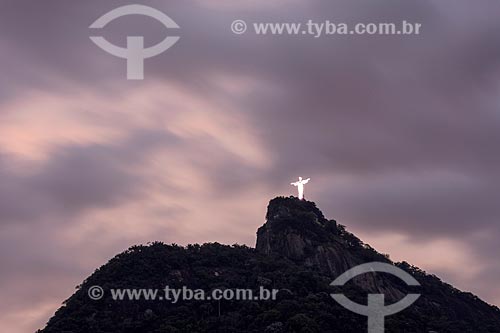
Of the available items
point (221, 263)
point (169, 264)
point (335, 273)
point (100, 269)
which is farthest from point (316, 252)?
point (100, 269)

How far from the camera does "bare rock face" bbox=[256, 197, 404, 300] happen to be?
158 metres

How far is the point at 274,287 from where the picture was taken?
13850 cm

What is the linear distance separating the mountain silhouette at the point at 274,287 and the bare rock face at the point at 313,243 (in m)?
0.18

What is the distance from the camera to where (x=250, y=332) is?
397 ft

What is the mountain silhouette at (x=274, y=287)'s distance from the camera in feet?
408

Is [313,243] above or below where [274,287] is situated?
above

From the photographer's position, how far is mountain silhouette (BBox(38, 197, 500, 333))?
124500 millimetres

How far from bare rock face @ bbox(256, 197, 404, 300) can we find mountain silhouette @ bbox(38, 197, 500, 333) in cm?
18

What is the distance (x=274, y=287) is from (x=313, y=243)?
88.3 ft

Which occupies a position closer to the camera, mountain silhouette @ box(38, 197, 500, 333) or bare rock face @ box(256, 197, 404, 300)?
mountain silhouette @ box(38, 197, 500, 333)

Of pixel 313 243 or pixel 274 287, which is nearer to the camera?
pixel 274 287

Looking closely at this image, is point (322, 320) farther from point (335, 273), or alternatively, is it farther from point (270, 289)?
point (335, 273)

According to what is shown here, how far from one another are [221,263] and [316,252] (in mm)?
18037

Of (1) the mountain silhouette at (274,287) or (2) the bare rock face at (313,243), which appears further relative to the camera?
(2) the bare rock face at (313,243)
